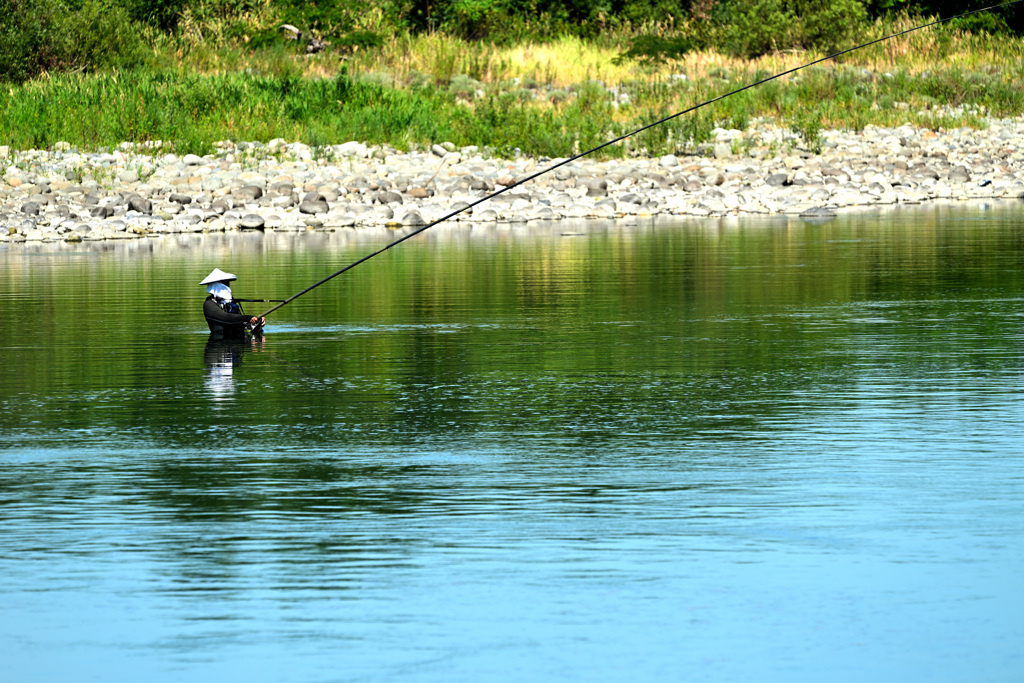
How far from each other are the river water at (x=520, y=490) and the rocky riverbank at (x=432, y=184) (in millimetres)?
10675

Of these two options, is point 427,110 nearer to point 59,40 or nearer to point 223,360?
point 59,40

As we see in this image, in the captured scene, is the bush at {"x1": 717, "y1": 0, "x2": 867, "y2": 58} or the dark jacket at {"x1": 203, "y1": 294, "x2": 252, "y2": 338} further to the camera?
the bush at {"x1": 717, "y1": 0, "x2": 867, "y2": 58}

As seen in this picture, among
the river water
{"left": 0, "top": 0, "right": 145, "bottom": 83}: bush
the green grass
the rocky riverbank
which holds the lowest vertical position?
the river water

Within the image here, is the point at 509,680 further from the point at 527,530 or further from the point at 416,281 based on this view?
the point at 416,281

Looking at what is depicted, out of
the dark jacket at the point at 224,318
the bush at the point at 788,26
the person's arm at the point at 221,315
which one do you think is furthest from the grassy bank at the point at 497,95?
the person's arm at the point at 221,315

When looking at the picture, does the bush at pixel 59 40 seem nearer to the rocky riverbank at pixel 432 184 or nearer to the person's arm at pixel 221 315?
the rocky riverbank at pixel 432 184

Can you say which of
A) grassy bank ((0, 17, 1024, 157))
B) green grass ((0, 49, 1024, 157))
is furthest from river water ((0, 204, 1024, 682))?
grassy bank ((0, 17, 1024, 157))

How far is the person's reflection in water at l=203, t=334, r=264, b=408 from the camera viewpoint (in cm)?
1120

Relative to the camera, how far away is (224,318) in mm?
13516

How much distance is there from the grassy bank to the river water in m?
16.6

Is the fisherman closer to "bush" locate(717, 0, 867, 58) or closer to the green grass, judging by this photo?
the green grass

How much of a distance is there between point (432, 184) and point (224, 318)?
645 inches

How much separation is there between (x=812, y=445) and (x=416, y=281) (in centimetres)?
1013

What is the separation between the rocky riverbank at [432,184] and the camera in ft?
88.9
